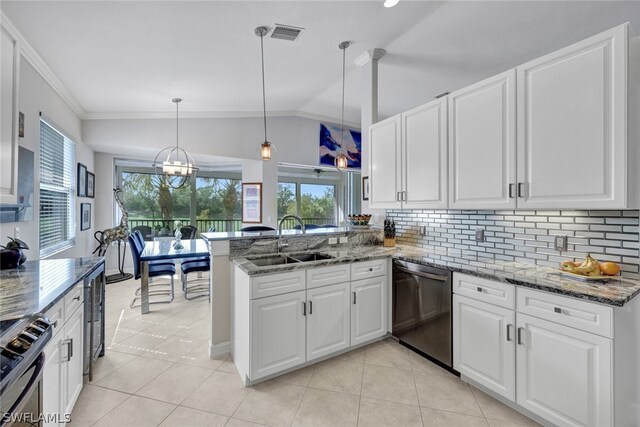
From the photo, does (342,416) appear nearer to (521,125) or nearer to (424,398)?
(424,398)

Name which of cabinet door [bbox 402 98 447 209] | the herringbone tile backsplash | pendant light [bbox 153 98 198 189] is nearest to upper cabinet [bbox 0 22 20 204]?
pendant light [bbox 153 98 198 189]

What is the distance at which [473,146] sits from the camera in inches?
89.4

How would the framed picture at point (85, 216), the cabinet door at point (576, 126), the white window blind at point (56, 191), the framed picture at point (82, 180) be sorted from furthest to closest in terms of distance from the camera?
1. the framed picture at point (85, 216)
2. the framed picture at point (82, 180)
3. the white window blind at point (56, 191)
4. the cabinet door at point (576, 126)

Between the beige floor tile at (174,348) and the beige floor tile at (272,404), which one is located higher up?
the beige floor tile at (174,348)

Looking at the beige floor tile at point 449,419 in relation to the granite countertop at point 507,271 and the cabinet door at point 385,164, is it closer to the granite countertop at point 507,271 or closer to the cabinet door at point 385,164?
the granite countertop at point 507,271

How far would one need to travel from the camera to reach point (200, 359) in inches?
98.3

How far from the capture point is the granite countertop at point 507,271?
1512 mm

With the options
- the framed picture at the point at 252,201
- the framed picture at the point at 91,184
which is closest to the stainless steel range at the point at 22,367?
the framed picture at the point at 252,201

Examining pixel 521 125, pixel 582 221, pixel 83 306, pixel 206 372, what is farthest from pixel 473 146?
pixel 83 306

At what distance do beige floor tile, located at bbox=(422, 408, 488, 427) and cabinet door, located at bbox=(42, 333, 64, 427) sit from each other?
2.04m

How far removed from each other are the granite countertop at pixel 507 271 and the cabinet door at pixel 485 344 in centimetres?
23

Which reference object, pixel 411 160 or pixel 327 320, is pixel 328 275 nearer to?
pixel 327 320

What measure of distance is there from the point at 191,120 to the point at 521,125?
186 inches

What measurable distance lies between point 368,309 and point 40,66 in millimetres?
4009
